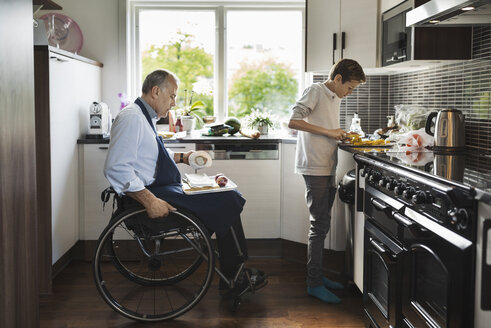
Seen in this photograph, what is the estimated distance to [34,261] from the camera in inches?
70.4

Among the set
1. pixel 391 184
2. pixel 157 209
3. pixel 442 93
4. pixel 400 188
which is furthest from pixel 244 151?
pixel 400 188

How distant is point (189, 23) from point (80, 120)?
133cm

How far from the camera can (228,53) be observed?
4715 mm

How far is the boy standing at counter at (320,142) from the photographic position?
3104 millimetres

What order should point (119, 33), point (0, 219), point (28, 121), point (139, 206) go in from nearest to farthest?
point (0, 219) < point (28, 121) < point (139, 206) < point (119, 33)

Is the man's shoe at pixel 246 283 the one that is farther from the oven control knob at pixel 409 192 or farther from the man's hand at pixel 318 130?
the oven control knob at pixel 409 192

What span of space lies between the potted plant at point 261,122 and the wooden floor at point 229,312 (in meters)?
1.29

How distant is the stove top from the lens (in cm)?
175

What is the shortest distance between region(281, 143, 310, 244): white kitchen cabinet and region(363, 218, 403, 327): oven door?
1.24 metres

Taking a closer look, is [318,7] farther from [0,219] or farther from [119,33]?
[0,219]

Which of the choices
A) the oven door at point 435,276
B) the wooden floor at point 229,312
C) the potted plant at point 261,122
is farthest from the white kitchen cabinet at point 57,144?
the oven door at point 435,276

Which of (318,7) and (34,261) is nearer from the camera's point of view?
(34,261)

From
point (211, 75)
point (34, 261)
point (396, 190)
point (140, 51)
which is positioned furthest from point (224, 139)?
point (34, 261)

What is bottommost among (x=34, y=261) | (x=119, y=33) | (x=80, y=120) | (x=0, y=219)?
(x=34, y=261)
